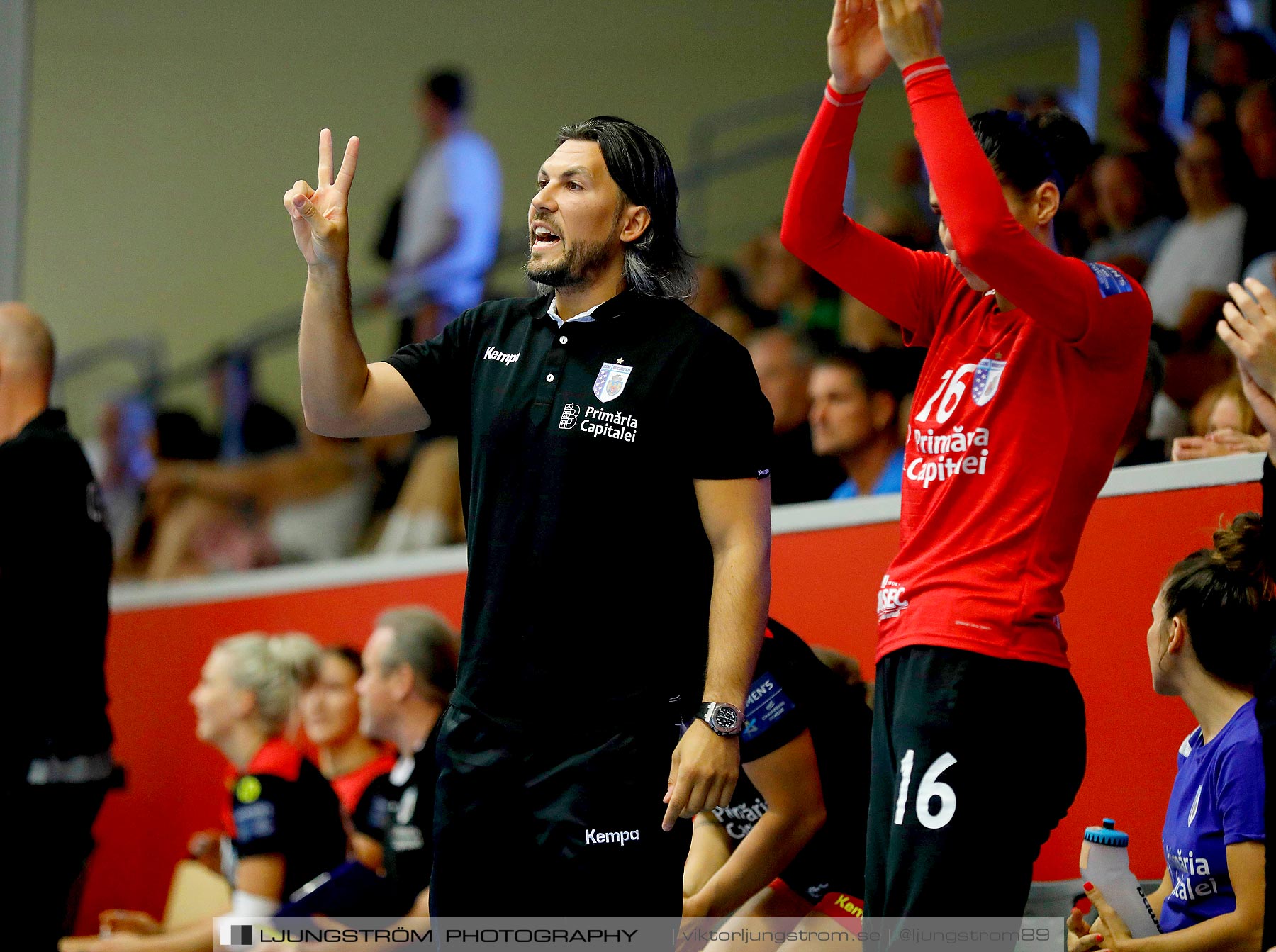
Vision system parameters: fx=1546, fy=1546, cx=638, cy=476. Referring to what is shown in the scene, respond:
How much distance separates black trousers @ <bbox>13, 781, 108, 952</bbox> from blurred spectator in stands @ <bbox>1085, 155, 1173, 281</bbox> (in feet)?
13.3

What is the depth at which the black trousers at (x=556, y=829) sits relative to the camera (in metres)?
2.41

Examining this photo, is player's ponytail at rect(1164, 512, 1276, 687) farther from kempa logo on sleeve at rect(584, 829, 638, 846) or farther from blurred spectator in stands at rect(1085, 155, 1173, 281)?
blurred spectator in stands at rect(1085, 155, 1173, 281)

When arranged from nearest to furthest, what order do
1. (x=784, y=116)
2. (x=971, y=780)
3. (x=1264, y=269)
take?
(x=971, y=780) → (x=1264, y=269) → (x=784, y=116)

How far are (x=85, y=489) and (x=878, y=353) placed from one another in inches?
88.7

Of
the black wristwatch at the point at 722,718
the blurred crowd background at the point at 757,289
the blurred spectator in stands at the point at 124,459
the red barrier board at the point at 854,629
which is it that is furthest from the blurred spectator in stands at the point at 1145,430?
the blurred spectator in stands at the point at 124,459

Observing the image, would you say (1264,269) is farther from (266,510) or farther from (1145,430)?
(266,510)

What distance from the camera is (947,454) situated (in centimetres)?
249

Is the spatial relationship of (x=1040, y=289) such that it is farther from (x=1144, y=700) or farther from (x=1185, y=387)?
(x=1185, y=387)

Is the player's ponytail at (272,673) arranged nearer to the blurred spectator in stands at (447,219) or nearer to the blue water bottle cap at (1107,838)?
the blurred spectator in stands at (447,219)

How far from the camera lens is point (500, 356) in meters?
2.70

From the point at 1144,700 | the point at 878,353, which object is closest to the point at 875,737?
the point at 1144,700

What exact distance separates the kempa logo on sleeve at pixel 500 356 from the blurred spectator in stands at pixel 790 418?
2083mm

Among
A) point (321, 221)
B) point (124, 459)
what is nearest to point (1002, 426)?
point (321, 221)

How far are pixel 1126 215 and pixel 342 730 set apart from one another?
11.6 feet
